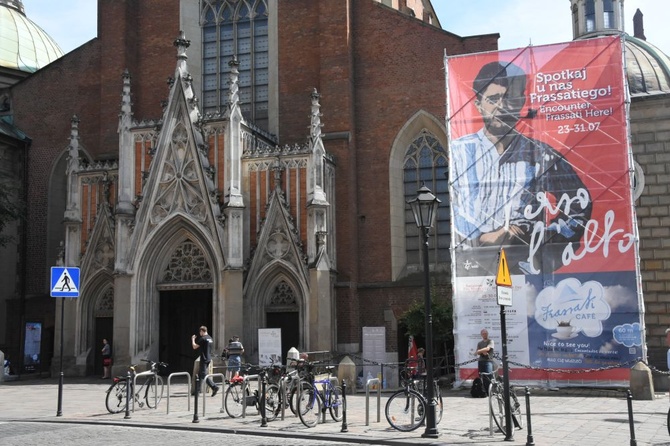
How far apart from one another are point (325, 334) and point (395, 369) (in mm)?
2787

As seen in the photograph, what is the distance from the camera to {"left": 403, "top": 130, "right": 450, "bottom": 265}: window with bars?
30.2 meters

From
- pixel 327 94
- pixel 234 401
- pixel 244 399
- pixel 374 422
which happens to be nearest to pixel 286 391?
pixel 244 399

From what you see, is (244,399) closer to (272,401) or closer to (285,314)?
(272,401)

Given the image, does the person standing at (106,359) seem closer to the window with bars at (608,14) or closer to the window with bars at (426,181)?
the window with bars at (426,181)

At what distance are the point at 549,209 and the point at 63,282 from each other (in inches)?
502

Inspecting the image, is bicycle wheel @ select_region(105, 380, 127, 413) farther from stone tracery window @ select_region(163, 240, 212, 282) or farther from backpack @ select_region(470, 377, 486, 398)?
stone tracery window @ select_region(163, 240, 212, 282)

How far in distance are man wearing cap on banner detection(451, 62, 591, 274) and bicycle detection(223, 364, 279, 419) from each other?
8.51 meters

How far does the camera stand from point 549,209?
22.8 metres

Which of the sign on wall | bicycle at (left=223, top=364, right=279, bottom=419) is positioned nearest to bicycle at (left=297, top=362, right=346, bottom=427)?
bicycle at (left=223, top=364, right=279, bottom=419)

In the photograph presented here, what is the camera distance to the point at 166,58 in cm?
3362

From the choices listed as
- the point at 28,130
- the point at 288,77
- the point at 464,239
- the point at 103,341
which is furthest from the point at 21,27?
the point at 464,239

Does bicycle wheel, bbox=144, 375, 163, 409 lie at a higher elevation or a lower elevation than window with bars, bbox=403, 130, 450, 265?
lower

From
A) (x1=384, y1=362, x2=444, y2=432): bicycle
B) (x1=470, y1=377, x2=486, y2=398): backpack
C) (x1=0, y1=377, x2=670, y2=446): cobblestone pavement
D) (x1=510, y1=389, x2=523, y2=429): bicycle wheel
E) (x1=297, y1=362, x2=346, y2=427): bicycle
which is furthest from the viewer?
(x1=470, y1=377, x2=486, y2=398): backpack
